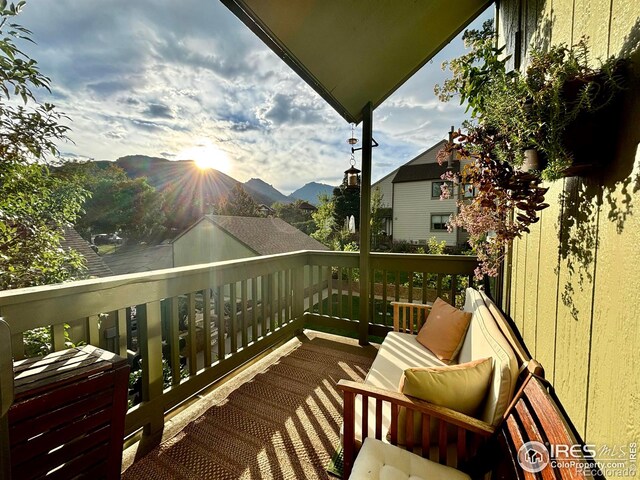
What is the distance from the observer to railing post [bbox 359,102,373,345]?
3.24 meters

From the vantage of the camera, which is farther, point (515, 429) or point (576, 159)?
point (515, 429)

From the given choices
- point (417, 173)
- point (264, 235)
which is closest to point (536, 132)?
point (264, 235)

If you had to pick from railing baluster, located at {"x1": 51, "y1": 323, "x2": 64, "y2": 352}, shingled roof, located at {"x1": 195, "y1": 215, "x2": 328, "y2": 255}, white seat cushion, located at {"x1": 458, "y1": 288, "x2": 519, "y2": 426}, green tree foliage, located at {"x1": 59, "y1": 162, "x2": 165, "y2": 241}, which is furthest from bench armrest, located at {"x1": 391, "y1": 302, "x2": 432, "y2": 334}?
shingled roof, located at {"x1": 195, "y1": 215, "x2": 328, "y2": 255}

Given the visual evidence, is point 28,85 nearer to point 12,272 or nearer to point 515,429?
point 12,272

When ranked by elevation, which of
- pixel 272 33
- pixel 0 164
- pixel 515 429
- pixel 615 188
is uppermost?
pixel 272 33

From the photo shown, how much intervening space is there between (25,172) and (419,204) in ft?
44.4

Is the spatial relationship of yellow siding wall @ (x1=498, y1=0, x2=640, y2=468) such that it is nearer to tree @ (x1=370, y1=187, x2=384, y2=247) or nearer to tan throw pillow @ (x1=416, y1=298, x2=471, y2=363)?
tan throw pillow @ (x1=416, y1=298, x2=471, y2=363)

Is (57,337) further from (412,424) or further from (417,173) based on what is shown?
(417,173)

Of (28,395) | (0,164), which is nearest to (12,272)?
(0,164)

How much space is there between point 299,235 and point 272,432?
41.9 ft

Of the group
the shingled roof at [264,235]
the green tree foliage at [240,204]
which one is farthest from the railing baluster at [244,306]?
the green tree foliage at [240,204]

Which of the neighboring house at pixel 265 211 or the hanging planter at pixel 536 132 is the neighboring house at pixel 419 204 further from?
the hanging planter at pixel 536 132

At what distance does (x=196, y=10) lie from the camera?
304cm

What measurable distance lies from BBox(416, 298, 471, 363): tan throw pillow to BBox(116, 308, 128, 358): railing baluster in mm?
2213
